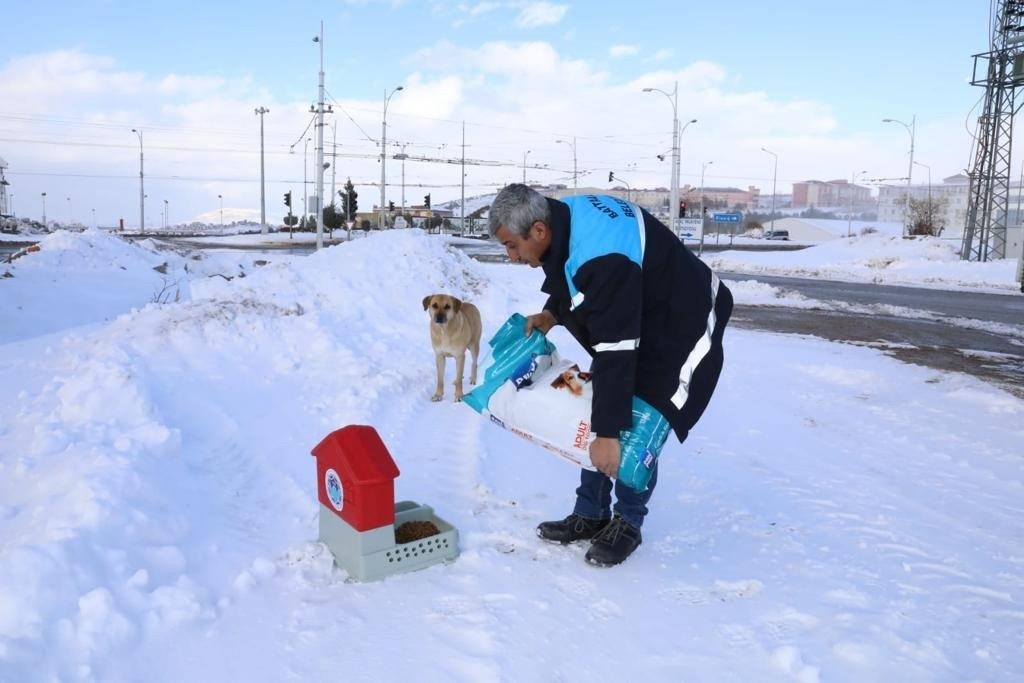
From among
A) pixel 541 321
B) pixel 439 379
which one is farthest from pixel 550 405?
pixel 439 379

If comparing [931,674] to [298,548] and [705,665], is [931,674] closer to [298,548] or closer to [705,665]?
[705,665]

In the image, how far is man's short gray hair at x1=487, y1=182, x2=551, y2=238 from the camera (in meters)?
3.06

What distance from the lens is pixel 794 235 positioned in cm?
9262

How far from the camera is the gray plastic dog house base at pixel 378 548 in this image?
3.24m

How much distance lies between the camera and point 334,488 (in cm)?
336

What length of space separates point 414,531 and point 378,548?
1.08 feet

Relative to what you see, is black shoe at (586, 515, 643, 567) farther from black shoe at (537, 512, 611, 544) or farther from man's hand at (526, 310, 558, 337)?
man's hand at (526, 310, 558, 337)

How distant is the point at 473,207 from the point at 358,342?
104 metres

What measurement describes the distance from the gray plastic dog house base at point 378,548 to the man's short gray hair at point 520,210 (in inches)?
59.6

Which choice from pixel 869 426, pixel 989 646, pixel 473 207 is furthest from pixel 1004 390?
pixel 473 207

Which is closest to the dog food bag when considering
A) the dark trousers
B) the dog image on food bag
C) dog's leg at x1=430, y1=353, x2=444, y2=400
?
the dog image on food bag

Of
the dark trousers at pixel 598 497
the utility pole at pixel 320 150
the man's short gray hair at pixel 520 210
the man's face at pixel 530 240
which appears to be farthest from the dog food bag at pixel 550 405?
the utility pole at pixel 320 150

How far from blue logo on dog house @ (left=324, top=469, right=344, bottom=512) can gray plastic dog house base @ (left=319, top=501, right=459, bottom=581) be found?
69 millimetres

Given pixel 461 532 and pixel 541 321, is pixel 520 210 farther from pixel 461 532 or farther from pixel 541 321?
pixel 461 532
